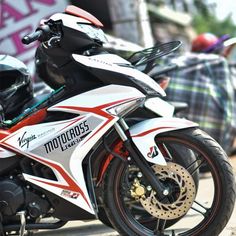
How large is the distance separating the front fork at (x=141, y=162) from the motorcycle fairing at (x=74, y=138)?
0.08 m

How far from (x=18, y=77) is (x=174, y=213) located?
137 centimetres

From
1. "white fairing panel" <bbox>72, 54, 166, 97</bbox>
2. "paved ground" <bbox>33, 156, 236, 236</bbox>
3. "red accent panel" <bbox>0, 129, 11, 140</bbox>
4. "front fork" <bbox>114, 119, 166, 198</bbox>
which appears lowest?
"paved ground" <bbox>33, 156, 236, 236</bbox>

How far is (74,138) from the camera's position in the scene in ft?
12.3

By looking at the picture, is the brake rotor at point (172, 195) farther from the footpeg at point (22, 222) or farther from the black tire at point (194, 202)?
→ the footpeg at point (22, 222)

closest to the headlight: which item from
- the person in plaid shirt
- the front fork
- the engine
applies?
the front fork

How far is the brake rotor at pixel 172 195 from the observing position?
3.70 meters

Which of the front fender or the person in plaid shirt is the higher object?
the front fender

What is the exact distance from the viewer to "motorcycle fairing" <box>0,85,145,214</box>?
371cm

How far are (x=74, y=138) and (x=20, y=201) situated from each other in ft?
1.68

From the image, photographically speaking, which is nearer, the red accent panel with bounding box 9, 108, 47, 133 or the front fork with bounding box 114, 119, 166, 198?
the front fork with bounding box 114, 119, 166, 198

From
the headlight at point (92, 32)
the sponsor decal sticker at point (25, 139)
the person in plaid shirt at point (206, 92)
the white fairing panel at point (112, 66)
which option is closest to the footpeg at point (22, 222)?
the sponsor decal sticker at point (25, 139)

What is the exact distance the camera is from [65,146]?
3762mm

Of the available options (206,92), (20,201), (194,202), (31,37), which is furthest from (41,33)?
(206,92)

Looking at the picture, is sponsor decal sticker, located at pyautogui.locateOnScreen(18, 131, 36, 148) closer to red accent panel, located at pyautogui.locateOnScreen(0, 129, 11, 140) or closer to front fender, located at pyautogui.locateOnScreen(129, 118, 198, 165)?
red accent panel, located at pyautogui.locateOnScreen(0, 129, 11, 140)
